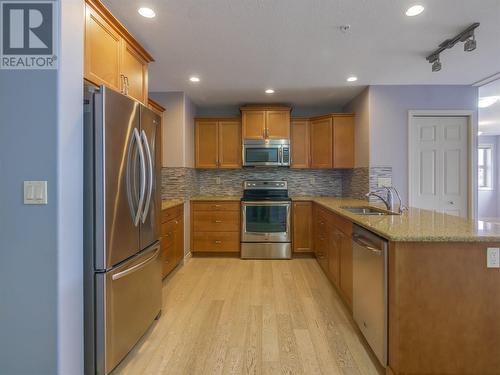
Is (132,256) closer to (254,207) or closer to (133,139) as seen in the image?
(133,139)

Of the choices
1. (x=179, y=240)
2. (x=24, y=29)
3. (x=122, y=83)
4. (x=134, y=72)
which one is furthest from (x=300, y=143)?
(x=24, y=29)

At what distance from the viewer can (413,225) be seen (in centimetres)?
191

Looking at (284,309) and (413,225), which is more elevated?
(413,225)

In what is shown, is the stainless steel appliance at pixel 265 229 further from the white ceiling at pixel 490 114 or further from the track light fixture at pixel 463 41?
the white ceiling at pixel 490 114

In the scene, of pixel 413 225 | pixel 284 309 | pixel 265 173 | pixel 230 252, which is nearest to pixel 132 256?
pixel 284 309

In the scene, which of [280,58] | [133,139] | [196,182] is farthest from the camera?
[196,182]

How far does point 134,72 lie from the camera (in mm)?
2486

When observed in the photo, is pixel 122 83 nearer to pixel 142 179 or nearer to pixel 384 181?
pixel 142 179

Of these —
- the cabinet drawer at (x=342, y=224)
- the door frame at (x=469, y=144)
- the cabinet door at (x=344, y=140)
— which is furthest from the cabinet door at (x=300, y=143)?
the cabinet drawer at (x=342, y=224)

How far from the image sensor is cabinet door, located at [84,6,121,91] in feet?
5.96

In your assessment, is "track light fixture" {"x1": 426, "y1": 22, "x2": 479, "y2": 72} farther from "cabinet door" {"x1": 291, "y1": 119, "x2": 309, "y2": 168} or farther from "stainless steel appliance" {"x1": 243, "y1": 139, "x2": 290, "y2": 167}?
"stainless steel appliance" {"x1": 243, "y1": 139, "x2": 290, "y2": 167}

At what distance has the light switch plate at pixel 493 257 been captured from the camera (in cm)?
154

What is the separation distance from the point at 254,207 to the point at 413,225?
8.27 ft

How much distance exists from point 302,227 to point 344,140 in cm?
147
